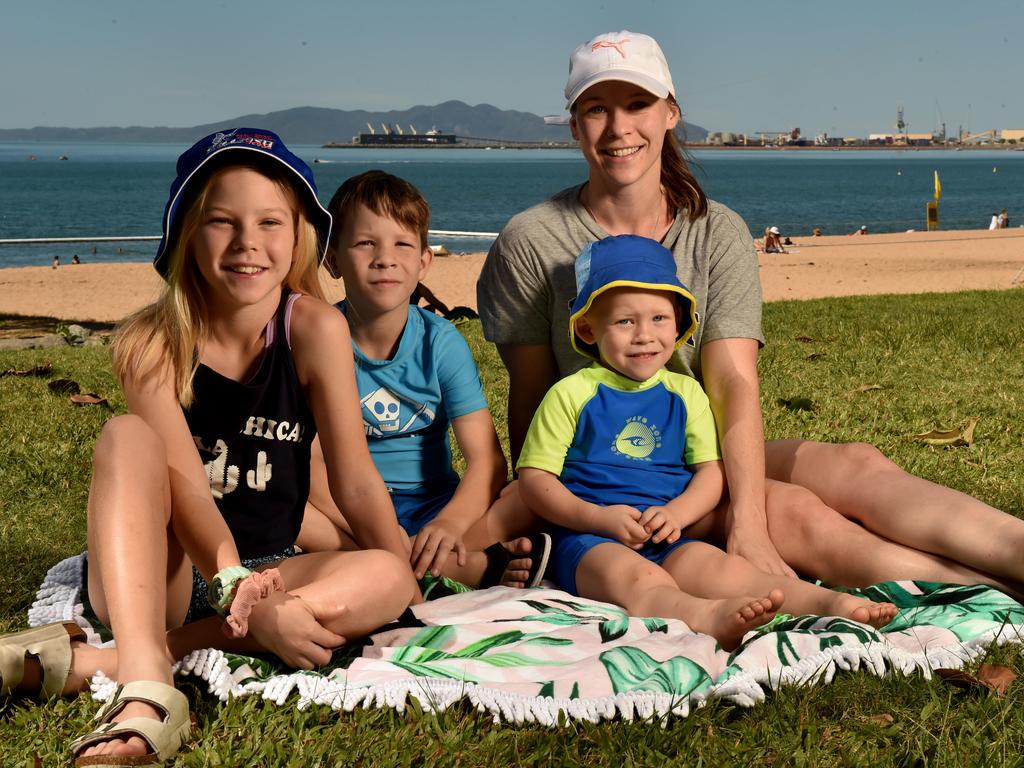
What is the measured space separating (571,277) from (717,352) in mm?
616

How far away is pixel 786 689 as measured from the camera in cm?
272

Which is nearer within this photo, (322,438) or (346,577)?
(346,577)

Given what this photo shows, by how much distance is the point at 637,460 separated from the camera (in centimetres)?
379

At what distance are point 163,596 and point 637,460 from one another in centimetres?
167

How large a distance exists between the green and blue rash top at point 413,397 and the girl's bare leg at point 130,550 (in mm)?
1172

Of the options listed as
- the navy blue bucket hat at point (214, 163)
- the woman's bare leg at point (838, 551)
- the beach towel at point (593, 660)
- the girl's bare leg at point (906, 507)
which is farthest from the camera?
the woman's bare leg at point (838, 551)

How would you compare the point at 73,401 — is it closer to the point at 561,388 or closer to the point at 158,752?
the point at 561,388

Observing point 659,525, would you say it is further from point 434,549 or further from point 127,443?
point 127,443

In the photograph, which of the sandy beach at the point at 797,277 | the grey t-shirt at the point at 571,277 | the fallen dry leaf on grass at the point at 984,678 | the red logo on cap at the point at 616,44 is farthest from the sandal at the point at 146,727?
the sandy beach at the point at 797,277

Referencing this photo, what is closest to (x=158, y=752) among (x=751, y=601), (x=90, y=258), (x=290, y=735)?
(x=290, y=735)

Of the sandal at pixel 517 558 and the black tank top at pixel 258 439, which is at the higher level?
the black tank top at pixel 258 439

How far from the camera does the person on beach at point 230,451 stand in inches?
110

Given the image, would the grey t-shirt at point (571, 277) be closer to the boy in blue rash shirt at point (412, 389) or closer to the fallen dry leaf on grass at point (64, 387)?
the boy in blue rash shirt at point (412, 389)

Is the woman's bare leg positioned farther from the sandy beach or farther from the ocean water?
the ocean water
